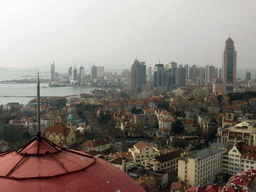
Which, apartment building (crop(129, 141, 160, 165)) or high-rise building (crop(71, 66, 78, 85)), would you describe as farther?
high-rise building (crop(71, 66, 78, 85))

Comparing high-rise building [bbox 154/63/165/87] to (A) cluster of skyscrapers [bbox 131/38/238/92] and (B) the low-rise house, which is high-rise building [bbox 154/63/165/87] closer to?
(A) cluster of skyscrapers [bbox 131/38/238/92]

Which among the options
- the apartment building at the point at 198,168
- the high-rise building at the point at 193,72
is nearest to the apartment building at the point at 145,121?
the apartment building at the point at 198,168

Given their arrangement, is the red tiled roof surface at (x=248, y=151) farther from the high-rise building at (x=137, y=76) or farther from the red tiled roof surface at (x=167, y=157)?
the high-rise building at (x=137, y=76)

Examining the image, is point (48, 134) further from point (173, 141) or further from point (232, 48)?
point (232, 48)

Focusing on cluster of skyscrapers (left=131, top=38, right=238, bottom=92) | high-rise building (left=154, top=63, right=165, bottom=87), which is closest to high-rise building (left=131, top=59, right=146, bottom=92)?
cluster of skyscrapers (left=131, top=38, right=238, bottom=92)

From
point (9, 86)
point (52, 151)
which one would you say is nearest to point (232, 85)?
point (9, 86)

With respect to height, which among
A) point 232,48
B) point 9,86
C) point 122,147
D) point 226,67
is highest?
point 232,48
